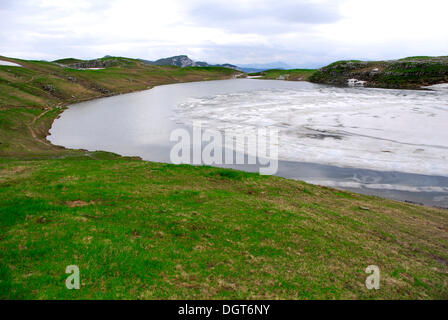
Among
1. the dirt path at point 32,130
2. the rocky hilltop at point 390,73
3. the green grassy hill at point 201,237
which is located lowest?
the green grassy hill at point 201,237

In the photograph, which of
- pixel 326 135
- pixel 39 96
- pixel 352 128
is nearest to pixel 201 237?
pixel 326 135

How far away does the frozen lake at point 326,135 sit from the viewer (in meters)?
32.8

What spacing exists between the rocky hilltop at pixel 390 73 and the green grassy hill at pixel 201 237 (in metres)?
128

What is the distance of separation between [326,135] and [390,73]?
394ft

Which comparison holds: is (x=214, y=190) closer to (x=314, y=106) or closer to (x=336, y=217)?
(x=336, y=217)

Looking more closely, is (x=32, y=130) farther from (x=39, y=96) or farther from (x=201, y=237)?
(x=201, y=237)

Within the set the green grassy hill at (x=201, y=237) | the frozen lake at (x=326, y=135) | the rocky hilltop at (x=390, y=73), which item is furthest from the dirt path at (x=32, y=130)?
the rocky hilltop at (x=390, y=73)

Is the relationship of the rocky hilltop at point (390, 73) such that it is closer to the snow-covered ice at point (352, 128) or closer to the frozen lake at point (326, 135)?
the frozen lake at point (326, 135)

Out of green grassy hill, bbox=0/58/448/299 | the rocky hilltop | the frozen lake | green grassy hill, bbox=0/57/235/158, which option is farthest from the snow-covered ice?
the rocky hilltop

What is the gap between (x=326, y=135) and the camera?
162 ft

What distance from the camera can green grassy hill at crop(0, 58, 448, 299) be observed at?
1178cm

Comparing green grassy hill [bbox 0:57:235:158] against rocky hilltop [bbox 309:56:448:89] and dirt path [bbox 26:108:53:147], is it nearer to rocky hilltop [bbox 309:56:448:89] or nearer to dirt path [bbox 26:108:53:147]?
dirt path [bbox 26:108:53:147]

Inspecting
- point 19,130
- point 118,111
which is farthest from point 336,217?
point 118,111

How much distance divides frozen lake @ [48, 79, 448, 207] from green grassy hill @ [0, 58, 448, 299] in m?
6.80
